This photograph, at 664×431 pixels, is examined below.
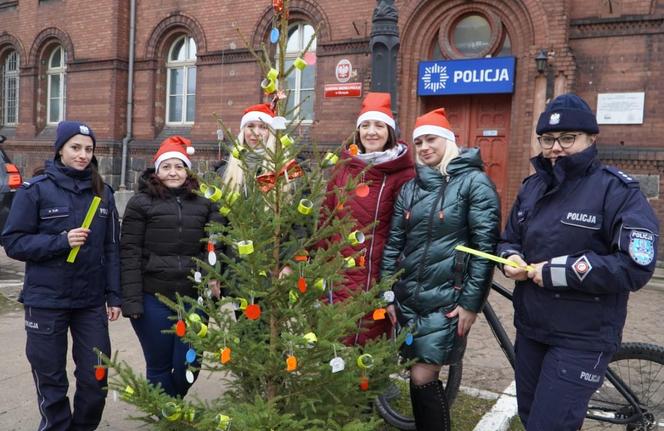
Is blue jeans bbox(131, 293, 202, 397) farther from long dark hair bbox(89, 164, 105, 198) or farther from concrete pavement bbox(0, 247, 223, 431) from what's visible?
long dark hair bbox(89, 164, 105, 198)

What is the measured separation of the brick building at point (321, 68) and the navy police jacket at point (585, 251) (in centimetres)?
315

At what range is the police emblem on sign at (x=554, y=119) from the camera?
254cm

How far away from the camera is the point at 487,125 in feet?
36.7

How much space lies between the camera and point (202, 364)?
2574 mm

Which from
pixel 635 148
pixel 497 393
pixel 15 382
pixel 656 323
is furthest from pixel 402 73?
pixel 15 382

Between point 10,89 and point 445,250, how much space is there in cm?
1938

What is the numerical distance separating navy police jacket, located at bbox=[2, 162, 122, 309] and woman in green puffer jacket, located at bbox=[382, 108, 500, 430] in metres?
1.70

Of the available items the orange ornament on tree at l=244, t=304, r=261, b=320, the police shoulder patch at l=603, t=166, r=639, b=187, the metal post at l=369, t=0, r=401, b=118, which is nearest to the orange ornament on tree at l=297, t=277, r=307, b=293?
the orange ornament on tree at l=244, t=304, r=261, b=320

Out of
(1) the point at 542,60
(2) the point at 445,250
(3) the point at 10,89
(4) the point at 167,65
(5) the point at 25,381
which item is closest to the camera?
(2) the point at 445,250

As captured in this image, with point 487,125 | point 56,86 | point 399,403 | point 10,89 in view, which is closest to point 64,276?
point 399,403

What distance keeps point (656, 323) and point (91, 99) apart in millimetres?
14524

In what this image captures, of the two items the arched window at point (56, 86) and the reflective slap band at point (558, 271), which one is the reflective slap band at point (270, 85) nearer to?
the reflective slap band at point (558, 271)

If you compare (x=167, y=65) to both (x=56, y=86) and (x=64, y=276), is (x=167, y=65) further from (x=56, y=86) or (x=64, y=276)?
(x=64, y=276)

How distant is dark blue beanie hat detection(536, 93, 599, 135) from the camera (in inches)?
99.0
